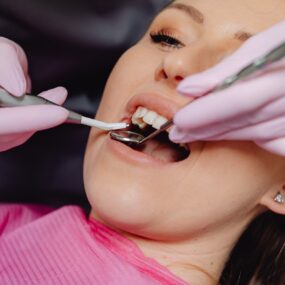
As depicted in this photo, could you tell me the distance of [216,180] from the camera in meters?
0.95

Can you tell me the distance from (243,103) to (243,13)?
0.83 feet

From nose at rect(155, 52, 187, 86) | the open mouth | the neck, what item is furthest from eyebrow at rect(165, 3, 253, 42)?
the neck

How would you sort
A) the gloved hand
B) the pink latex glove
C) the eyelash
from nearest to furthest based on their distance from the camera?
the pink latex glove < the gloved hand < the eyelash

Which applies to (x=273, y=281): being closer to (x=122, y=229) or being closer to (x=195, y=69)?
(x=122, y=229)

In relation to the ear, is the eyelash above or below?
above

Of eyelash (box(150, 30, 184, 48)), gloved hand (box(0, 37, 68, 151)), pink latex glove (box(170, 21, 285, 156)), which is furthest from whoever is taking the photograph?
eyelash (box(150, 30, 184, 48))

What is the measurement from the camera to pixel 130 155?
3.22 ft

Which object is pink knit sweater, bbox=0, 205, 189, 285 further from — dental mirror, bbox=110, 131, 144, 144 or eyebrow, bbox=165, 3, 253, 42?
eyebrow, bbox=165, 3, 253, 42

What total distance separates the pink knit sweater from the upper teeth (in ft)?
0.76

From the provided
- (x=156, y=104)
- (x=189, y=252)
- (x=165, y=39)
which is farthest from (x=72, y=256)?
(x=165, y=39)

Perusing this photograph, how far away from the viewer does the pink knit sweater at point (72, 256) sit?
1011 mm

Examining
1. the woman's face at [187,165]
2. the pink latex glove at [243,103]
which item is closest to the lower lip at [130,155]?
the woman's face at [187,165]

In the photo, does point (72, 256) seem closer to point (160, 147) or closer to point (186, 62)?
point (160, 147)

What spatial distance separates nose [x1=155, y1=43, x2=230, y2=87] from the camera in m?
0.92
